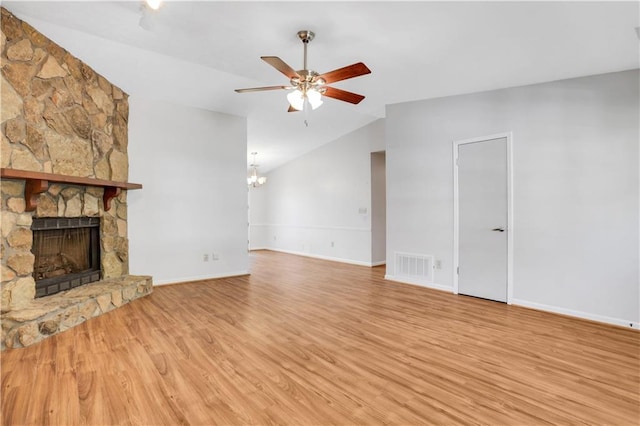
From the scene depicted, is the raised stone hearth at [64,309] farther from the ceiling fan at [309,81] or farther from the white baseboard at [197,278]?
the ceiling fan at [309,81]

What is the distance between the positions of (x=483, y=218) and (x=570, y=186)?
1007 millimetres

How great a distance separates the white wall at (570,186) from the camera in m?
3.33

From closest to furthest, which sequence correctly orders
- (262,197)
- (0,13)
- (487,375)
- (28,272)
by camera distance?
(487,375)
(0,13)
(28,272)
(262,197)

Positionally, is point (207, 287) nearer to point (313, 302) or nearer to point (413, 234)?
point (313, 302)

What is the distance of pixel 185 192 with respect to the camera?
208 inches

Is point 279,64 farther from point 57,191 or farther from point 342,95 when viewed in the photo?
point 57,191

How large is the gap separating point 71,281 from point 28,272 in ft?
2.13

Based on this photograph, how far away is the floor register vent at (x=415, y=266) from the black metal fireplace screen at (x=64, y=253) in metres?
4.33

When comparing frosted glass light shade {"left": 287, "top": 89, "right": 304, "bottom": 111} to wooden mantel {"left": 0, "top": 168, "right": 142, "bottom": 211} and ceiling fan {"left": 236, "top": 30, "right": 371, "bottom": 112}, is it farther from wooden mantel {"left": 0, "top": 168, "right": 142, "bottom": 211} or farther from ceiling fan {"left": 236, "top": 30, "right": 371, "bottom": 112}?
wooden mantel {"left": 0, "top": 168, "right": 142, "bottom": 211}

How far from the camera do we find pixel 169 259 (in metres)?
5.14

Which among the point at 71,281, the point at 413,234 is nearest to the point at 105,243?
the point at 71,281

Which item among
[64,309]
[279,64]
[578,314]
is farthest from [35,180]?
[578,314]

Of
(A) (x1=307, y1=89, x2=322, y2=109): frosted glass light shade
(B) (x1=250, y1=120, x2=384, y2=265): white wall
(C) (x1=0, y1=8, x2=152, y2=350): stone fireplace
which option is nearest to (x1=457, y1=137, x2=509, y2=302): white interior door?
(B) (x1=250, y1=120, x2=384, y2=265): white wall

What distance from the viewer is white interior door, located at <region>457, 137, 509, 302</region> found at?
4.18 meters
